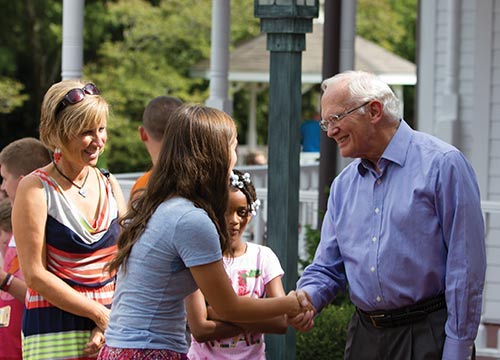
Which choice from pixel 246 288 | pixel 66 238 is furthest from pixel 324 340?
pixel 66 238

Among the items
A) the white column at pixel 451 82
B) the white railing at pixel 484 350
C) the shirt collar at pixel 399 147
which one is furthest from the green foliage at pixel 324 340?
the white column at pixel 451 82

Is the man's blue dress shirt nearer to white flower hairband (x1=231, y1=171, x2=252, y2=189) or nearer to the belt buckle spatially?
the belt buckle

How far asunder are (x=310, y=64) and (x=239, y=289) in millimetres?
19911

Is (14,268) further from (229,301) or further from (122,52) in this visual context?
(122,52)

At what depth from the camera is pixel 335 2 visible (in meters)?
9.50

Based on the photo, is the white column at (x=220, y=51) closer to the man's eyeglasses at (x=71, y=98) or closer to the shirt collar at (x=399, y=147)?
the man's eyeglasses at (x=71, y=98)

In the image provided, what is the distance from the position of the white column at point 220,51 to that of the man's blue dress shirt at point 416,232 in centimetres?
573

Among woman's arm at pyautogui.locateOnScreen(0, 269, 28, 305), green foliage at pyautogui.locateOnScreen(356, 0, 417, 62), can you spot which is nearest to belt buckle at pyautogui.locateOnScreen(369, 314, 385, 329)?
woman's arm at pyautogui.locateOnScreen(0, 269, 28, 305)

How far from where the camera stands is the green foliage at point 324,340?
6.76 metres

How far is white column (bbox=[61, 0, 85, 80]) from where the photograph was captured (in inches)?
336

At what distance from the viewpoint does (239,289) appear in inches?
189

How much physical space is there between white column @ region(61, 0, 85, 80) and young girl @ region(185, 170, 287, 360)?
13.1ft

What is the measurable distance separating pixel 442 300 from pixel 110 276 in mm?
1370

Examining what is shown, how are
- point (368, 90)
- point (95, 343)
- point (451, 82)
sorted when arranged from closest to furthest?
point (368, 90), point (95, 343), point (451, 82)
